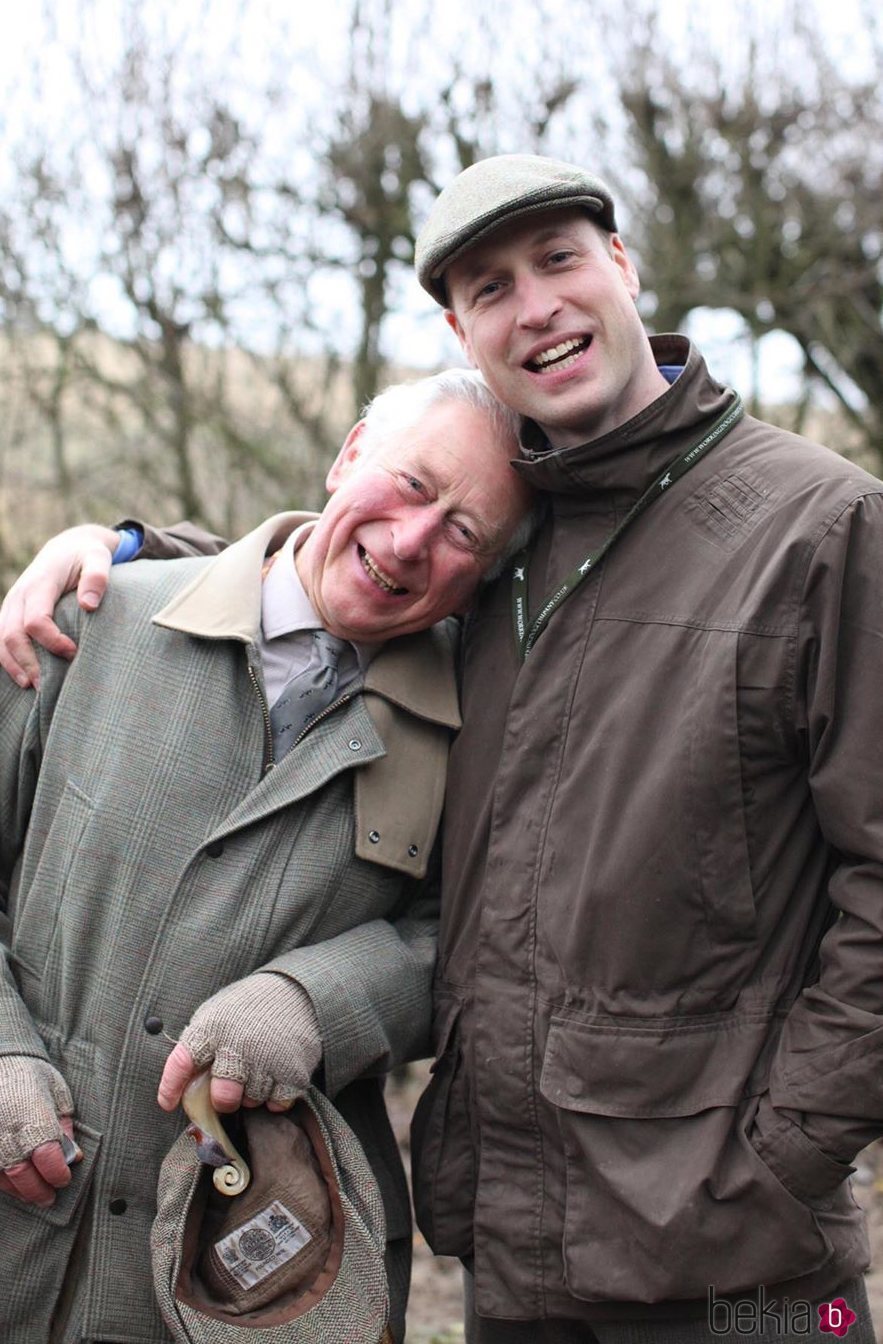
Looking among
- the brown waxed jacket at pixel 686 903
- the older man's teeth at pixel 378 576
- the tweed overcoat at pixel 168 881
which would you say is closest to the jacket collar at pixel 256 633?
the tweed overcoat at pixel 168 881

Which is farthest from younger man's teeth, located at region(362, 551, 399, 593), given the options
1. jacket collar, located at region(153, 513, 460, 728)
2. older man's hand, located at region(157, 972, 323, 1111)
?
older man's hand, located at region(157, 972, 323, 1111)

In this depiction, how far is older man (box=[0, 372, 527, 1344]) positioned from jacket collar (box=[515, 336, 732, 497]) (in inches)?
8.6

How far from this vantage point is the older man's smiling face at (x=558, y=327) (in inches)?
92.4

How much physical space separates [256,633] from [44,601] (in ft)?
1.33

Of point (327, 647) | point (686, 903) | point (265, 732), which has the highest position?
point (327, 647)

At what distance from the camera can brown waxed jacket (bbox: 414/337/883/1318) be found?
2.01 meters

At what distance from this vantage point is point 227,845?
2.39 metres

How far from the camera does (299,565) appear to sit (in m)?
2.67

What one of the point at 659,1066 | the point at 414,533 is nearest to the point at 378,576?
the point at 414,533

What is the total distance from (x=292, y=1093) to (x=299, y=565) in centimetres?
101

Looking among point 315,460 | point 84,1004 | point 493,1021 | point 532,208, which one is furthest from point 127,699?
point 315,460

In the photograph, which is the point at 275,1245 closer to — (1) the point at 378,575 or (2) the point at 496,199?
(1) the point at 378,575

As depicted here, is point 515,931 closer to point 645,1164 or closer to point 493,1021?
point 493,1021

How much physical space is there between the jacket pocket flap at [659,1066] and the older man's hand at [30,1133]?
84 centimetres
